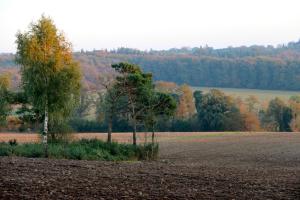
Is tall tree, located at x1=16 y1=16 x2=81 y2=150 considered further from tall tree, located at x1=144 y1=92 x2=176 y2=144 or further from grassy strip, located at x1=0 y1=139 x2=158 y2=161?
tall tree, located at x1=144 y1=92 x2=176 y2=144

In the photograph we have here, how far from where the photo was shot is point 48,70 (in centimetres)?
4631

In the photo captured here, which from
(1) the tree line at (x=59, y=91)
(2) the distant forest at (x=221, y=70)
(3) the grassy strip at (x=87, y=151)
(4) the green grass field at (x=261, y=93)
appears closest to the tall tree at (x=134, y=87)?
(1) the tree line at (x=59, y=91)

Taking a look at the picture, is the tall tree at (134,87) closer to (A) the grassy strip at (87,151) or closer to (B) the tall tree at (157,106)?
(B) the tall tree at (157,106)

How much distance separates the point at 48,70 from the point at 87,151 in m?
10.2

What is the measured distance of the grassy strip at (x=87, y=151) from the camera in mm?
36250

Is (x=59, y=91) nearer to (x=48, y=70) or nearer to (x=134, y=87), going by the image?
(x=48, y=70)

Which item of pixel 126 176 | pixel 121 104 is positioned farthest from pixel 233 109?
pixel 126 176

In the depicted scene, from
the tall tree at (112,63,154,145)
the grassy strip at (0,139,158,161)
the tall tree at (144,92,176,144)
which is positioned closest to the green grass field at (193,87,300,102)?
the tall tree at (144,92,176,144)

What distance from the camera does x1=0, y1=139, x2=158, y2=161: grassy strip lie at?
36250 millimetres

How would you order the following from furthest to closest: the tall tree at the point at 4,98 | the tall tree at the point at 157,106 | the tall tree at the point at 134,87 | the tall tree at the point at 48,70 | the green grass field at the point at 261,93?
1. the green grass field at the point at 261,93
2. the tall tree at the point at 4,98
3. the tall tree at the point at 157,106
4. the tall tree at the point at 134,87
5. the tall tree at the point at 48,70

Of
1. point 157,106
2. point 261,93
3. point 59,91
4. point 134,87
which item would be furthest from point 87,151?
point 261,93

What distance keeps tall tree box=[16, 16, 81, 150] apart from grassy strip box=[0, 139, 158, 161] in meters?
4.25

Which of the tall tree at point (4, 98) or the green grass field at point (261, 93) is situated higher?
the tall tree at point (4, 98)

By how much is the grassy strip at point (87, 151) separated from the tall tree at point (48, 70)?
425 cm
